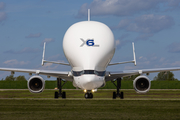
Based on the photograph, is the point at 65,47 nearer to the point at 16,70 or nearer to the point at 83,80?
the point at 83,80

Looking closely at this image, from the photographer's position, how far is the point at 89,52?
843 inches

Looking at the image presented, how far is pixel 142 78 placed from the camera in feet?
82.4

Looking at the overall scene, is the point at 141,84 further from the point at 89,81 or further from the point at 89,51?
the point at 89,51

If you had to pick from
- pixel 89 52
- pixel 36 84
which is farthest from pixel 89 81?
pixel 36 84

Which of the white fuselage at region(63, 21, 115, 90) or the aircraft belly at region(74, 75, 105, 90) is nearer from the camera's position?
the aircraft belly at region(74, 75, 105, 90)

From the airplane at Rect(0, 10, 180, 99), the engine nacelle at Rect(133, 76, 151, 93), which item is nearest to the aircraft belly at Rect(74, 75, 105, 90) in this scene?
the airplane at Rect(0, 10, 180, 99)

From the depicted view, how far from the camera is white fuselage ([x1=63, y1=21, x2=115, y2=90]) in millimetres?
21312

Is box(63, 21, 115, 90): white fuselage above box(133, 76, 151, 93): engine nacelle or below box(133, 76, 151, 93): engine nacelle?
above
